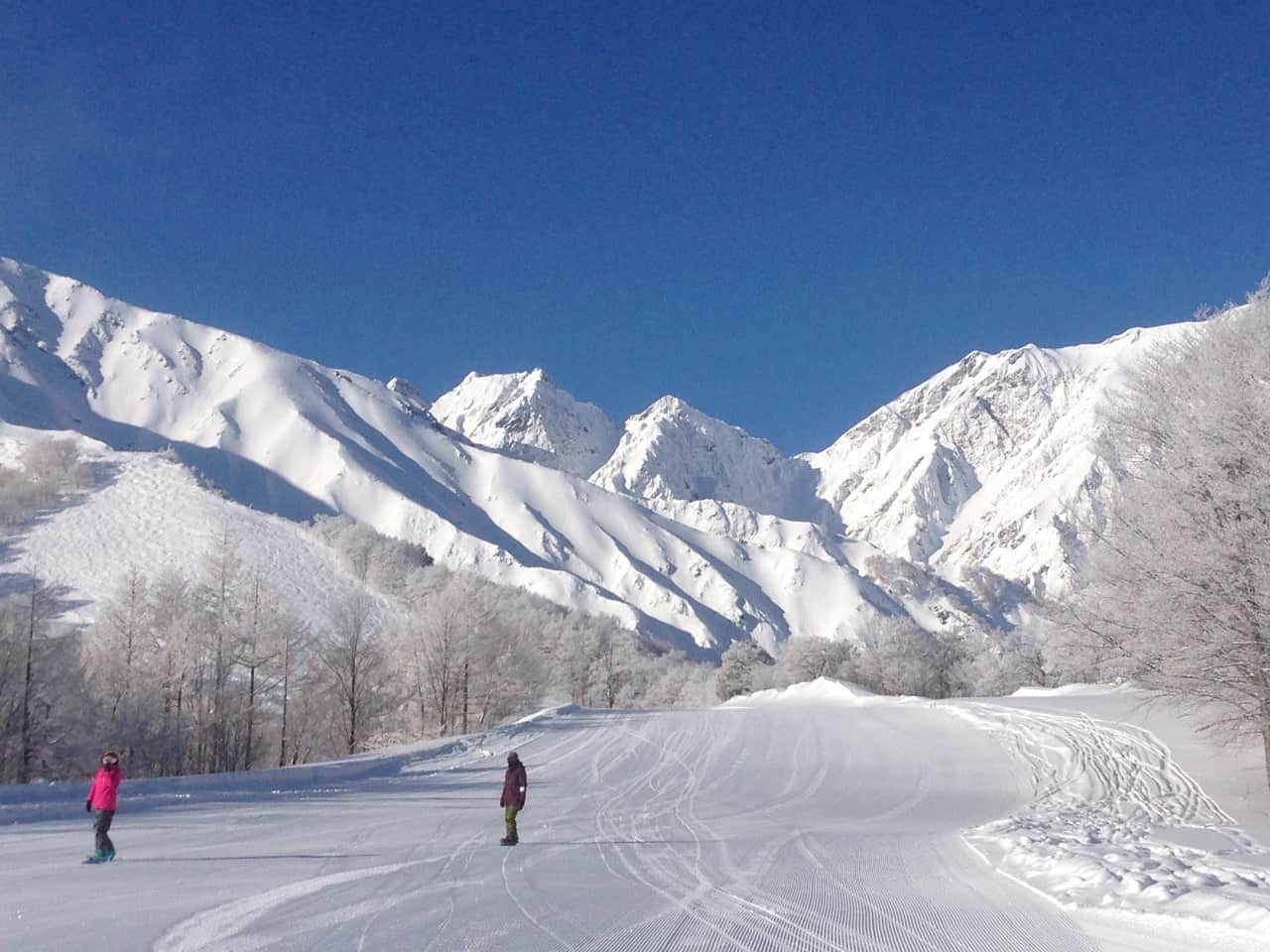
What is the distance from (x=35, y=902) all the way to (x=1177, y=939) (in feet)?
38.9

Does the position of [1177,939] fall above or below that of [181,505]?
below

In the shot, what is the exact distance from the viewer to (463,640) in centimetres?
7638

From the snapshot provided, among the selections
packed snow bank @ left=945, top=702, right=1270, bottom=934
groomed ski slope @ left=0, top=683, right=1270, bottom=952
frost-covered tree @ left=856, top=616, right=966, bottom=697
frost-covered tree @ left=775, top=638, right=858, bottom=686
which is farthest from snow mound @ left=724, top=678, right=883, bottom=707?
frost-covered tree @ left=856, top=616, right=966, bottom=697

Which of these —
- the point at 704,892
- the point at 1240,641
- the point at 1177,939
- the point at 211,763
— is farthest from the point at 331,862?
the point at 211,763

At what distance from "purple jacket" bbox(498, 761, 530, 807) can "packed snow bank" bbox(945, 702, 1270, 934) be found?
736 cm

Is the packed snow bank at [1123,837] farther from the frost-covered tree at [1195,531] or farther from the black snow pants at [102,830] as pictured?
the black snow pants at [102,830]

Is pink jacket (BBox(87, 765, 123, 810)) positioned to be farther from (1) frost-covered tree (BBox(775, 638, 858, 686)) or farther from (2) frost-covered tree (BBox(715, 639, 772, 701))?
(2) frost-covered tree (BBox(715, 639, 772, 701))

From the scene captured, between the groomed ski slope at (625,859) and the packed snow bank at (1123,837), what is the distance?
0.10 meters

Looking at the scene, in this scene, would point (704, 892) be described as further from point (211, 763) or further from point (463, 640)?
point (463, 640)

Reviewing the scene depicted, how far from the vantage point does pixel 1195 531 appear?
67.0 ft

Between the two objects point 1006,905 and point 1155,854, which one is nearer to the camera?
point 1006,905

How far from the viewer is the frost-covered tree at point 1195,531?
19531mm

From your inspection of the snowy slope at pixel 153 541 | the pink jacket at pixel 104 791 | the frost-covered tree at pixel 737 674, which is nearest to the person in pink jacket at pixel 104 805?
the pink jacket at pixel 104 791

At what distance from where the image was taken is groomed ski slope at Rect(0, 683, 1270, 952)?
10.2 metres
